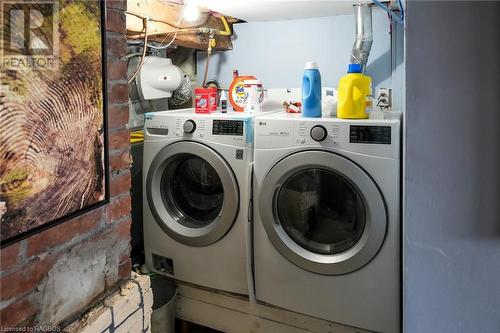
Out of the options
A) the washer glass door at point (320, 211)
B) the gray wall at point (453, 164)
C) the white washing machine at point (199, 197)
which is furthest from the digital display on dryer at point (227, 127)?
the gray wall at point (453, 164)

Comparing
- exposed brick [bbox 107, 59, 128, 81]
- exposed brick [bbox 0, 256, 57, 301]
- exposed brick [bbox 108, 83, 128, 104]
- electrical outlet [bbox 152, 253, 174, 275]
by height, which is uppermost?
exposed brick [bbox 107, 59, 128, 81]

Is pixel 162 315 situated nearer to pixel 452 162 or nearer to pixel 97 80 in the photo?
pixel 97 80

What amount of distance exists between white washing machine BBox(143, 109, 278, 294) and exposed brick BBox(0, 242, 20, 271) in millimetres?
1136

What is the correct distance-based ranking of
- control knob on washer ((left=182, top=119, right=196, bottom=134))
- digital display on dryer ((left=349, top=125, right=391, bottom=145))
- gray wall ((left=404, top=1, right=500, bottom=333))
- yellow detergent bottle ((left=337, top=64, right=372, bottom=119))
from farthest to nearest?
1. control knob on washer ((left=182, top=119, right=196, bottom=134))
2. yellow detergent bottle ((left=337, top=64, right=372, bottom=119))
3. digital display on dryer ((left=349, top=125, right=391, bottom=145))
4. gray wall ((left=404, top=1, right=500, bottom=333))

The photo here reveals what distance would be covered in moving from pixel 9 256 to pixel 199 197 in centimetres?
139

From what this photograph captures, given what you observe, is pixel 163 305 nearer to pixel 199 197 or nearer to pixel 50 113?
pixel 199 197

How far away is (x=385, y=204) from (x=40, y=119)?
4.28ft

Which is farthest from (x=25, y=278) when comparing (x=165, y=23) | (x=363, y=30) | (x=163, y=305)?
(x=363, y=30)

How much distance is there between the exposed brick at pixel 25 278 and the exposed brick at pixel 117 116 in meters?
0.40

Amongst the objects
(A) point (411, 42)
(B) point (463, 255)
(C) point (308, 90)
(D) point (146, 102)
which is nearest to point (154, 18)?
(D) point (146, 102)

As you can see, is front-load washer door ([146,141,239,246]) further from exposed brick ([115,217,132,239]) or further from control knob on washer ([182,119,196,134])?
exposed brick ([115,217,132,239])

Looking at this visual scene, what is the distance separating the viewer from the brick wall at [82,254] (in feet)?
2.82

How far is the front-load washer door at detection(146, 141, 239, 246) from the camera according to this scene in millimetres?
1918

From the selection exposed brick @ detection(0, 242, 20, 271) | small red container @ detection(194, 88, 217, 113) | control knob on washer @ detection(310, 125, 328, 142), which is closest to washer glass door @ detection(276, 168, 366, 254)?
control knob on washer @ detection(310, 125, 328, 142)
